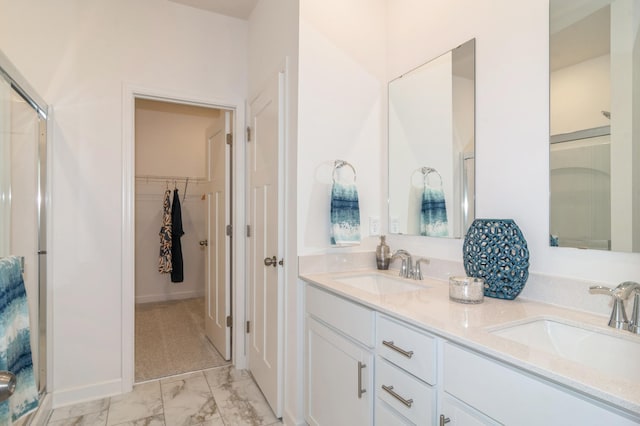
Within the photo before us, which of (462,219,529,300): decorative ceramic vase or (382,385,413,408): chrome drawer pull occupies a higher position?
(462,219,529,300): decorative ceramic vase

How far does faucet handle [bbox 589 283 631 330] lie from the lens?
0.96m

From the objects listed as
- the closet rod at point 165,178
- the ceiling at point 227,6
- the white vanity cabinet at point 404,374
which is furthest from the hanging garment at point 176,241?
the white vanity cabinet at point 404,374

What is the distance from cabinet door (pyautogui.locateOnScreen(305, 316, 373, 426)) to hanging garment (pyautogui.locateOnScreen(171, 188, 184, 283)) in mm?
3174

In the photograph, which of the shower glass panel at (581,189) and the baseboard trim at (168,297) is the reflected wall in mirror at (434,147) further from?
the baseboard trim at (168,297)

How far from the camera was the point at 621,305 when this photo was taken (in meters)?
0.97

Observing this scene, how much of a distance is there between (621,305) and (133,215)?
2567mm

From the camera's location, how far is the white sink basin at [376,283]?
1.70 meters

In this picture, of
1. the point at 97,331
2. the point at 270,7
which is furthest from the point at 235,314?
the point at 270,7

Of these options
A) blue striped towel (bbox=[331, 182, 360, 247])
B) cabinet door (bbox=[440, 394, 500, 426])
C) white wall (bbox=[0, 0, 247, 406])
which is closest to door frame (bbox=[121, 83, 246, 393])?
white wall (bbox=[0, 0, 247, 406])

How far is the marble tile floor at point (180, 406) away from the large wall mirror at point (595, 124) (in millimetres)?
1822

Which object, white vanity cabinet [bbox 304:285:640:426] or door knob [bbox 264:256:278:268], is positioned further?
door knob [bbox 264:256:278:268]

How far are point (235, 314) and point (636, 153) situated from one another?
2.47 m

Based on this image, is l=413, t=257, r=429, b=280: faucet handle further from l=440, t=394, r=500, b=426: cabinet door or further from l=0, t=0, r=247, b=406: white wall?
→ l=0, t=0, r=247, b=406: white wall

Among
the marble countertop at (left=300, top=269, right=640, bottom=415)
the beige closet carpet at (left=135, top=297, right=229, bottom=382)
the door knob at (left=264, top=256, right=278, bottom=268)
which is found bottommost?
the beige closet carpet at (left=135, top=297, right=229, bottom=382)
